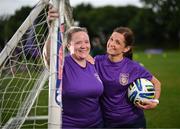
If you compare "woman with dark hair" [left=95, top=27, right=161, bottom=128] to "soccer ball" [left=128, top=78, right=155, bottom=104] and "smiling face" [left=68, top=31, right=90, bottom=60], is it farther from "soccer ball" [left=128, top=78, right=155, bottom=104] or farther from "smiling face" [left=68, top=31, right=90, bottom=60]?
"smiling face" [left=68, top=31, right=90, bottom=60]

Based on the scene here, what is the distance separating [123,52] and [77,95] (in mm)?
941

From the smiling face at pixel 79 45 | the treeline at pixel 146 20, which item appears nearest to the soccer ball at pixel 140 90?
the smiling face at pixel 79 45

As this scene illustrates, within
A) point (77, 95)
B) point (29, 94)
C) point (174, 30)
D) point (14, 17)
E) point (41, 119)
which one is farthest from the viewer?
point (174, 30)

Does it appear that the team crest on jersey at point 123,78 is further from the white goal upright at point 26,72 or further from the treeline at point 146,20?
the treeline at point 146,20

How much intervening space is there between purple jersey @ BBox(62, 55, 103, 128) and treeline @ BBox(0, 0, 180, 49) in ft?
101

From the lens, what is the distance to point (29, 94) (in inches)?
232

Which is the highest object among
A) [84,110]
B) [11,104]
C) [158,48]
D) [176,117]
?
[84,110]

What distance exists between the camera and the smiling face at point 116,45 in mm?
5059

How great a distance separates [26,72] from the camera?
5680mm

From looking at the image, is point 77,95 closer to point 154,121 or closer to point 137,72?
point 137,72

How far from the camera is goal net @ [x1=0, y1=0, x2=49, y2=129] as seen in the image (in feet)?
15.0

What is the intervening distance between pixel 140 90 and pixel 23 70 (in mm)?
1469

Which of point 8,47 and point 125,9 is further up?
point 8,47

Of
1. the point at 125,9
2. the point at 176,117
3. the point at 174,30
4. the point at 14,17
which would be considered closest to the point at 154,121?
the point at 176,117
